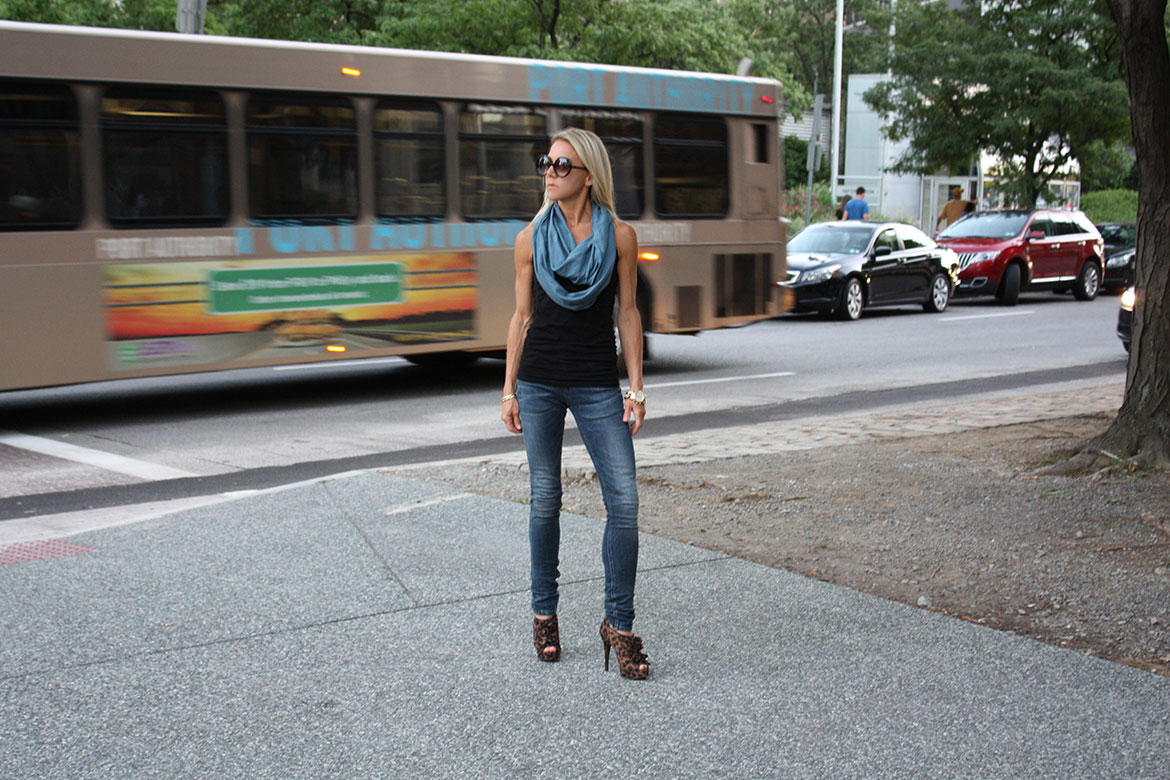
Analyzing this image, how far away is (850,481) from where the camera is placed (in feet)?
24.2

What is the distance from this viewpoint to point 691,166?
13148mm

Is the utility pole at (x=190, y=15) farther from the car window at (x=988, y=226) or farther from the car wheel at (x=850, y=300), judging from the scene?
the car window at (x=988, y=226)

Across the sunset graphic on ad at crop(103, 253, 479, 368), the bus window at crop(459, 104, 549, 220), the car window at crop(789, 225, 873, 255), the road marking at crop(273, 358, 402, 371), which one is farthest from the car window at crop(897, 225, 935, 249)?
the sunset graphic on ad at crop(103, 253, 479, 368)

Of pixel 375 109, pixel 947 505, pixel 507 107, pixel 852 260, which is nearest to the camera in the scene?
pixel 947 505

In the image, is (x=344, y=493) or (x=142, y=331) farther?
(x=142, y=331)

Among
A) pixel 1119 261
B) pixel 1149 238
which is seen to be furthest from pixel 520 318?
pixel 1119 261

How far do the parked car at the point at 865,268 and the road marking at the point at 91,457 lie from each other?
1289cm

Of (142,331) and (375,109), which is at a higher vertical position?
(375,109)

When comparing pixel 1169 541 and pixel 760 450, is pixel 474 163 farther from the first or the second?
pixel 1169 541

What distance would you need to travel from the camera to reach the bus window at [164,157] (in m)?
9.79

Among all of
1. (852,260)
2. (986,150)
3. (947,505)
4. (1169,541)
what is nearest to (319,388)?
(947,505)

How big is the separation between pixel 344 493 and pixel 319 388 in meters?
5.54

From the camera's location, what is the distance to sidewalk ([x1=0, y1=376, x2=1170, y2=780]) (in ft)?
11.9

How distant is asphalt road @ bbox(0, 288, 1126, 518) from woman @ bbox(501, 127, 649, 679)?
13.0 feet
